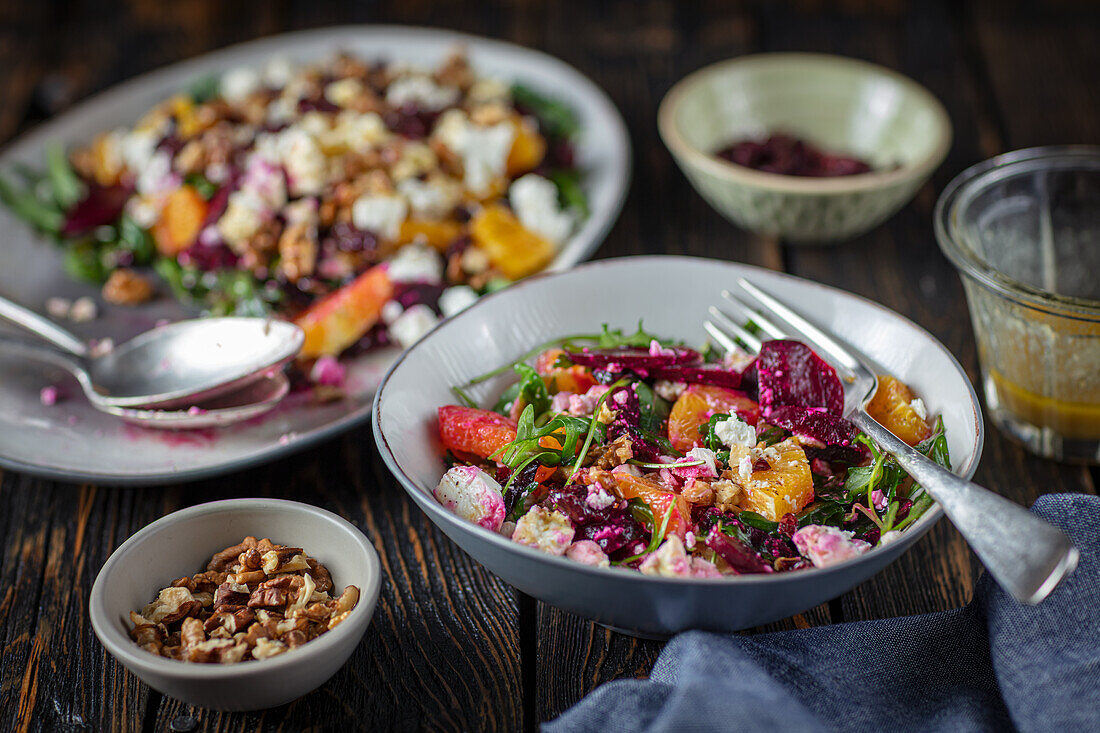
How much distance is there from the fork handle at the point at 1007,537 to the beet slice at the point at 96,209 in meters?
2.25

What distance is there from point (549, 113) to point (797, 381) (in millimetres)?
1587

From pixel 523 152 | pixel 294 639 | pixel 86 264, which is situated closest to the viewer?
pixel 294 639

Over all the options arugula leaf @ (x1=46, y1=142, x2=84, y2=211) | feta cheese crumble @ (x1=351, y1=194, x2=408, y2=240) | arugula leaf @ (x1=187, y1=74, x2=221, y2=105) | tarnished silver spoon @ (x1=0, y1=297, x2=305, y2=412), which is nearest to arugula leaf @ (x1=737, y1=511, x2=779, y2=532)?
tarnished silver spoon @ (x1=0, y1=297, x2=305, y2=412)

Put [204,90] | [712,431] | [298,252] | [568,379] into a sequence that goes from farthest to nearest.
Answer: [204,90], [298,252], [568,379], [712,431]

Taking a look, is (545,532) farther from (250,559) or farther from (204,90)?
(204,90)

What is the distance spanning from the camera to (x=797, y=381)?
165 cm

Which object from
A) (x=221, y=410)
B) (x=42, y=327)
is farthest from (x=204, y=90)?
(x=221, y=410)

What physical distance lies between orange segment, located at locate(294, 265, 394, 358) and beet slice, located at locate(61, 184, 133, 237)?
0.79 metres

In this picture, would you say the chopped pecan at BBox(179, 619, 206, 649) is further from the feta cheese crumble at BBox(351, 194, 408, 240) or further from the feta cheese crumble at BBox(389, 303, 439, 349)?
the feta cheese crumble at BBox(351, 194, 408, 240)

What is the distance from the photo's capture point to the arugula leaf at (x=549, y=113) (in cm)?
292

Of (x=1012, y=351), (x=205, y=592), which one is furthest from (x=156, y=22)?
(x=1012, y=351)

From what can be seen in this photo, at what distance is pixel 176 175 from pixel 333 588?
1.56 m

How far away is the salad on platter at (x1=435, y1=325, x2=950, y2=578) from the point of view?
141 centimetres

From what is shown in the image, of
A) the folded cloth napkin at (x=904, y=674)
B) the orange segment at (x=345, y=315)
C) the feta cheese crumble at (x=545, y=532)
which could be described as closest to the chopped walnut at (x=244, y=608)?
the feta cheese crumble at (x=545, y=532)
